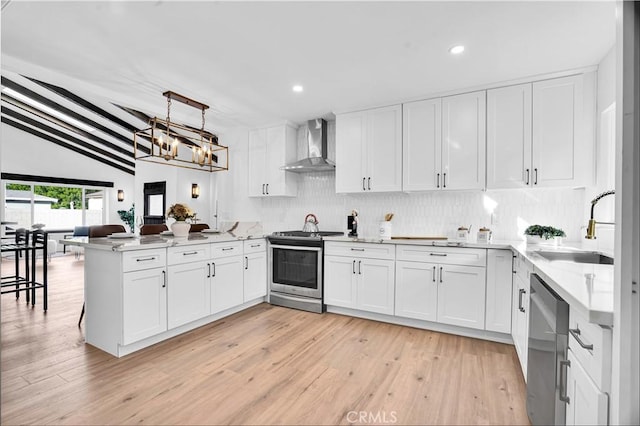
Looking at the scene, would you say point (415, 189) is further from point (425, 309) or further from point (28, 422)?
point (28, 422)

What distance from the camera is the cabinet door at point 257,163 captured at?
4.68 meters

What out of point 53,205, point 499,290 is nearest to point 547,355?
point 499,290

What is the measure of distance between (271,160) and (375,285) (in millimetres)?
2366

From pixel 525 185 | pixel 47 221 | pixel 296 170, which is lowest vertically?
pixel 47 221

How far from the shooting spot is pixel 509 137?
10.1ft

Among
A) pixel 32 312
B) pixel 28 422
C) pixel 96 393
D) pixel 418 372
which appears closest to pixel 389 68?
pixel 418 372

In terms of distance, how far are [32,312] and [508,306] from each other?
5142mm

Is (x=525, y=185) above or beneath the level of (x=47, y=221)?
above

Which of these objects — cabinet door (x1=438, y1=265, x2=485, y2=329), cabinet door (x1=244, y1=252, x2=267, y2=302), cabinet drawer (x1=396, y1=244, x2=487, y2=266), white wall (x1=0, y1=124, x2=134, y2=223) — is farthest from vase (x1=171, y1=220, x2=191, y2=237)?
white wall (x1=0, y1=124, x2=134, y2=223)

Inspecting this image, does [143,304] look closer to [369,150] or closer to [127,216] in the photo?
[369,150]

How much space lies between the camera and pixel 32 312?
366cm

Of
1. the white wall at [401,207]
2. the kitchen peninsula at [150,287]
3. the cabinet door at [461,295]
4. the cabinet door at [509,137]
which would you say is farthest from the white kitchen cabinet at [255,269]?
the cabinet door at [509,137]

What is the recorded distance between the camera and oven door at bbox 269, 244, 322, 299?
12.3 ft

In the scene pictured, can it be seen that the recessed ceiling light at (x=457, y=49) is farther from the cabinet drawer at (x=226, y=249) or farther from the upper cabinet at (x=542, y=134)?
the cabinet drawer at (x=226, y=249)
